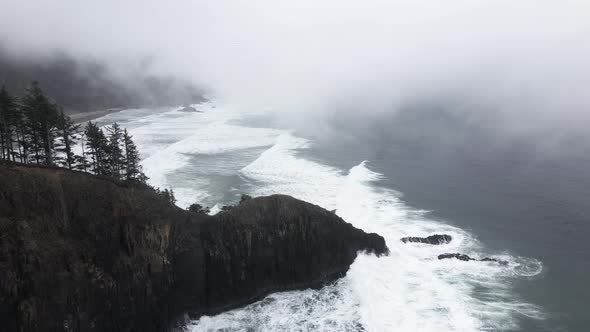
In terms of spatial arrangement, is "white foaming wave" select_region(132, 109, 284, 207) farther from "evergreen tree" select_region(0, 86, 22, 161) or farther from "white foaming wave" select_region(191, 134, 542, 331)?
"white foaming wave" select_region(191, 134, 542, 331)

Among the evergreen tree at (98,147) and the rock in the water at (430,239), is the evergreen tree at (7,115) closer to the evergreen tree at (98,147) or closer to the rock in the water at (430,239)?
the evergreen tree at (98,147)

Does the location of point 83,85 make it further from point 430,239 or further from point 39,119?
point 430,239

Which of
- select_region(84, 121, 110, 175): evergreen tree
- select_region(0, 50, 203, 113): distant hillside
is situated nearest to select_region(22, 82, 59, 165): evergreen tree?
select_region(84, 121, 110, 175): evergreen tree

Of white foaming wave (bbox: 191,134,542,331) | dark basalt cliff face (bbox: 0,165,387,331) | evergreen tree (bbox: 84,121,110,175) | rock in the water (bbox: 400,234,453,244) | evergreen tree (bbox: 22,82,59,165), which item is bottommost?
white foaming wave (bbox: 191,134,542,331)

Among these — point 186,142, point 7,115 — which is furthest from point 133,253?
point 186,142

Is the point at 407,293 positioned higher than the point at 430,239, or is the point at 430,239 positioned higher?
the point at 430,239
